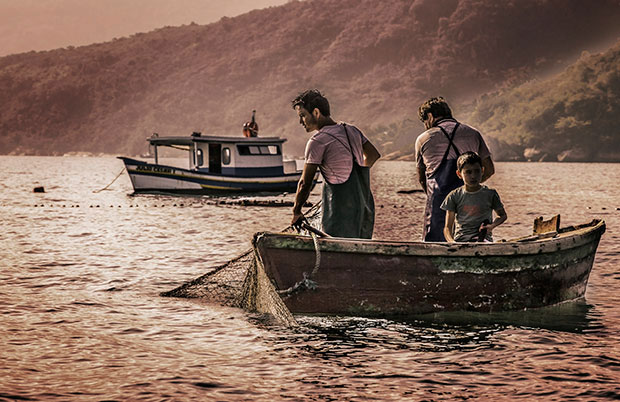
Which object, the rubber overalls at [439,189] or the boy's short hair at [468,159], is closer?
the boy's short hair at [468,159]

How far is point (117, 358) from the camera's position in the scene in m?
7.00

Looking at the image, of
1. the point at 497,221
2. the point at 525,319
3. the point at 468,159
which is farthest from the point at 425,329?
the point at 468,159

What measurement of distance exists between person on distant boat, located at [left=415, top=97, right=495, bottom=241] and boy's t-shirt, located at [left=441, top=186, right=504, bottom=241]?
27 centimetres

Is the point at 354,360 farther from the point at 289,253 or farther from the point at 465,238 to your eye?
the point at 465,238

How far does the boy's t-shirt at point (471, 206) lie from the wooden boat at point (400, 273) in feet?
1.02

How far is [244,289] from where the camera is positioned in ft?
28.6

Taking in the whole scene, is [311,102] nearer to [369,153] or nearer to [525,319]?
[369,153]

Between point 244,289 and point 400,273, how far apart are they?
2.04 meters

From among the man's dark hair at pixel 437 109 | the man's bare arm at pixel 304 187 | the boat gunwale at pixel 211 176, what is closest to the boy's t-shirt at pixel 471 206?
the man's dark hair at pixel 437 109

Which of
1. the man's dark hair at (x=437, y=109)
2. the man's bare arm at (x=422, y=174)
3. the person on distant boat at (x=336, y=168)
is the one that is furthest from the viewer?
the man's bare arm at (x=422, y=174)

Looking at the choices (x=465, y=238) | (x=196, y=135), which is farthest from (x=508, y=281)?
(x=196, y=135)

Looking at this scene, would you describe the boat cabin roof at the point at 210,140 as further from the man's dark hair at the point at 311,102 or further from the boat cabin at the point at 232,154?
the man's dark hair at the point at 311,102

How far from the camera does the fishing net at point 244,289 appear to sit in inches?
306

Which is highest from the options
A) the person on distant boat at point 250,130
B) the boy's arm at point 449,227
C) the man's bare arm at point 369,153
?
the person on distant boat at point 250,130
